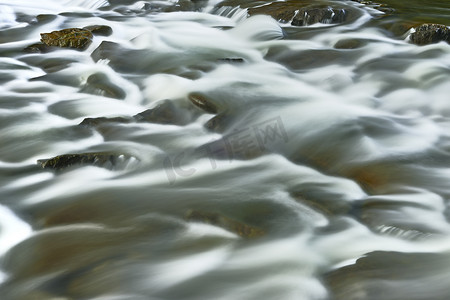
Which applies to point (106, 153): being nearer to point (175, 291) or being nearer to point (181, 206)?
point (181, 206)

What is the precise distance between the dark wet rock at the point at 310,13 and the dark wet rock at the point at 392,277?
5.63 m

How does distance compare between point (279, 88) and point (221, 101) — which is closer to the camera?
point (221, 101)

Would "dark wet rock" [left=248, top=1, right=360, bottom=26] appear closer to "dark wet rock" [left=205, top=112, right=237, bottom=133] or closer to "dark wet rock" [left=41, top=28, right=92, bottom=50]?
"dark wet rock" [left=41, top=28, right=92, bottom=50]

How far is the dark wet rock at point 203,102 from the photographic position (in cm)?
541

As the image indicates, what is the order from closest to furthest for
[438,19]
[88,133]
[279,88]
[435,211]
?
[435,211], [88,133], [279,88], [438,19]

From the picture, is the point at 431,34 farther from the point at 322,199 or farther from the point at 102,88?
the point at 322,199

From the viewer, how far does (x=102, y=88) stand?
613 cm

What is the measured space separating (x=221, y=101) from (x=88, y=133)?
122 cm

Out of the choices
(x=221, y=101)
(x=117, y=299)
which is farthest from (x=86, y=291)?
(x=221, y=101)

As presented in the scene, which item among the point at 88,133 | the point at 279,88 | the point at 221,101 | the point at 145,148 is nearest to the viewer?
the point at 145,148

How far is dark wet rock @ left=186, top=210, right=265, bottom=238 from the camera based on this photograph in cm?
331

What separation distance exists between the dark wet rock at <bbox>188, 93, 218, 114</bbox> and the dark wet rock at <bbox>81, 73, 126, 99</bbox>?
869 millimetres

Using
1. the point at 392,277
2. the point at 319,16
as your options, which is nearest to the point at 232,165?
the point at 392,277

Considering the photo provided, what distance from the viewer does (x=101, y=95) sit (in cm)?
607
